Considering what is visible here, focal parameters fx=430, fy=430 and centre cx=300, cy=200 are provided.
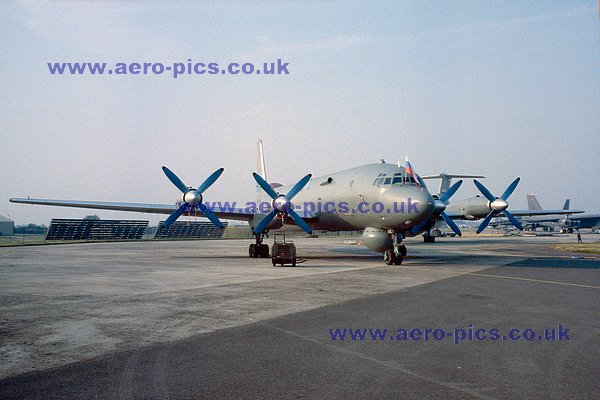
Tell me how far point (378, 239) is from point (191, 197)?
10.6 m

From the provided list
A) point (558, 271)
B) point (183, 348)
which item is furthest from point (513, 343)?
point (558, 271)

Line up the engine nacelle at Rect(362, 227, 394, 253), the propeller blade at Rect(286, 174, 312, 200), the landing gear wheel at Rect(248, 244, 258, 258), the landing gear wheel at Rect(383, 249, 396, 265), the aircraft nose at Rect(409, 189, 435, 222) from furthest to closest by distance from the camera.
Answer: the landing gear wheel at Rect(248, 244, 258, 258) → the propeller blade at Rect(286, 174, 312, 200) → the landing gear wheel at Rect(383, 249, 396, 265) → the engine nacelle at Rect(362, 227, 394, 253) → the aircraft nose at Rect(409, 189, 435, 222)

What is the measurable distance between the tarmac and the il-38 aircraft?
808 centimetres

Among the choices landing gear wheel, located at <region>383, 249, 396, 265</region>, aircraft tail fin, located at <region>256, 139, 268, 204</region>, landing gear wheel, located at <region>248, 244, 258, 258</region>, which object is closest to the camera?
landing gear wheel, located at <region>383, 249, 396, 265</region>

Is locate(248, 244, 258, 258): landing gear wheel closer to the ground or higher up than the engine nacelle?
closer to the ground

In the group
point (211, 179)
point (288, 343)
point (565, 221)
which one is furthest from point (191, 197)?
point (565, 221)

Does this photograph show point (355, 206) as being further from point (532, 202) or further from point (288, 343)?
point (532, 202)

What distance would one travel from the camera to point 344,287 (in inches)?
538

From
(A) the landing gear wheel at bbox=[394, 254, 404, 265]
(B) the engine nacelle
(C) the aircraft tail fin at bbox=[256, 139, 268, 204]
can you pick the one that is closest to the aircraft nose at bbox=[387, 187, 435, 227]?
(B) the engine nacelle

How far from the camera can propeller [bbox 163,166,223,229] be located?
957 inches

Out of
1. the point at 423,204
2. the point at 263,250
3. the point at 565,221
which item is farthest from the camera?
the point at 565,221

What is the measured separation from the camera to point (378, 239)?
71.7 ft

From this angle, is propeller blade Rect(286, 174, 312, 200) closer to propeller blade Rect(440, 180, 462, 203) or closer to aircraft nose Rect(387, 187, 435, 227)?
aircraft nose Rect(387, 187, 435, 227)

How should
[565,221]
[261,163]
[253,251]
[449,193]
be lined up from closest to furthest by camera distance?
[449,193] → [253,251] → [261,163] → [565,221]
